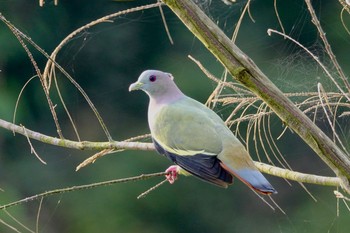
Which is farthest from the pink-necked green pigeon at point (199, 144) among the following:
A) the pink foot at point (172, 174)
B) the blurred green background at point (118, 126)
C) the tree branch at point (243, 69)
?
the blurred green background at point (118, 126)

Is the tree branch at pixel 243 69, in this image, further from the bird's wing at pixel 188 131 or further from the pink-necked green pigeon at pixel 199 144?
the bird's wing at pixel 188 131

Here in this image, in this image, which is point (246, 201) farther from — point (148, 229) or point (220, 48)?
point (220, 48)

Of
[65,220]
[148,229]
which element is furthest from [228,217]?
[65,220]

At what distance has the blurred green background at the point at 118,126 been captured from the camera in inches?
201

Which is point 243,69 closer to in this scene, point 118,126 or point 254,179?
point 254,179

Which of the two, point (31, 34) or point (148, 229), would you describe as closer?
point (31, 34)

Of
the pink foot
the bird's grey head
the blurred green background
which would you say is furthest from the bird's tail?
the blurred green background

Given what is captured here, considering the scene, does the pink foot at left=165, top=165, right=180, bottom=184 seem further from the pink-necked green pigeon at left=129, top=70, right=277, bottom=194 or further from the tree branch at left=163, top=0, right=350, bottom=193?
the tree branch at left=163, top=0, right=350, bottom=193

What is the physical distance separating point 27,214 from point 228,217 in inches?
48.3

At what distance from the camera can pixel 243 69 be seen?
0.96 meters

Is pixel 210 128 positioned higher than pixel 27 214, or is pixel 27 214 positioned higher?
pixel 210 128

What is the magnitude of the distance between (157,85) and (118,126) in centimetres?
373

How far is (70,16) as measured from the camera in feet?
17.4

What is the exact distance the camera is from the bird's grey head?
1575 millimetres
